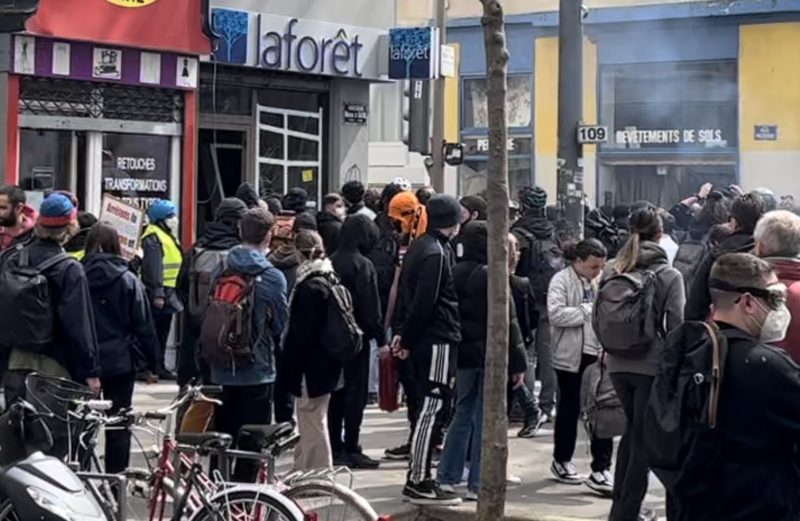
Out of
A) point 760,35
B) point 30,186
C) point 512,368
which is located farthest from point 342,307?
point 760,35

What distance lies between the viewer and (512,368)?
30.5 ft

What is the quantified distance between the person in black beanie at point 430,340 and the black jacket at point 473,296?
8cm

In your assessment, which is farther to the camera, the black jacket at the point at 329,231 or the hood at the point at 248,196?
the hood at the point at 248,196

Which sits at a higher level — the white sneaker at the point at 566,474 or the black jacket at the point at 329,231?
the black jacket at the point at 329,231

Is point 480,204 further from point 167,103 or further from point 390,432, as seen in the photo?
point 167,103

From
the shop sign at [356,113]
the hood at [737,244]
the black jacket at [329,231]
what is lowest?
the hood at [737,244]

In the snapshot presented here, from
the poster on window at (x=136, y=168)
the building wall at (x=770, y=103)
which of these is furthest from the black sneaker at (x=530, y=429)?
the building wall at (x=770, y=103)

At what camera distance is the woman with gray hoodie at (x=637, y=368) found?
25.1 ft

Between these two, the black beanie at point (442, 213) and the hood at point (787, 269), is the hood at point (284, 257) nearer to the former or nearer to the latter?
the black beanie at point (442, 213)

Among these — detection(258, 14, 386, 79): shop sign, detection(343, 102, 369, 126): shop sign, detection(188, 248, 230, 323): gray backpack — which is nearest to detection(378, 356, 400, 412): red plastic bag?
detection(188, 248, 230, 323): gray backpack

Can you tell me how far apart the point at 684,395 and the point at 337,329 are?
4.12 metres

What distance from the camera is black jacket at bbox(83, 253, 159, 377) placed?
823 centimetres

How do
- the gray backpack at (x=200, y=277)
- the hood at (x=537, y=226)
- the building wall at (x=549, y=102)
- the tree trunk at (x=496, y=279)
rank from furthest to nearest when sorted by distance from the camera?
the building wall at (x=549, y=102), the hood at (x=537, y=226), the gray backpack at (x=200, y=277), the tree trunk at (x=496, y=279)

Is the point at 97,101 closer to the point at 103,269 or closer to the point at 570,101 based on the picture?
the point at 570,101
